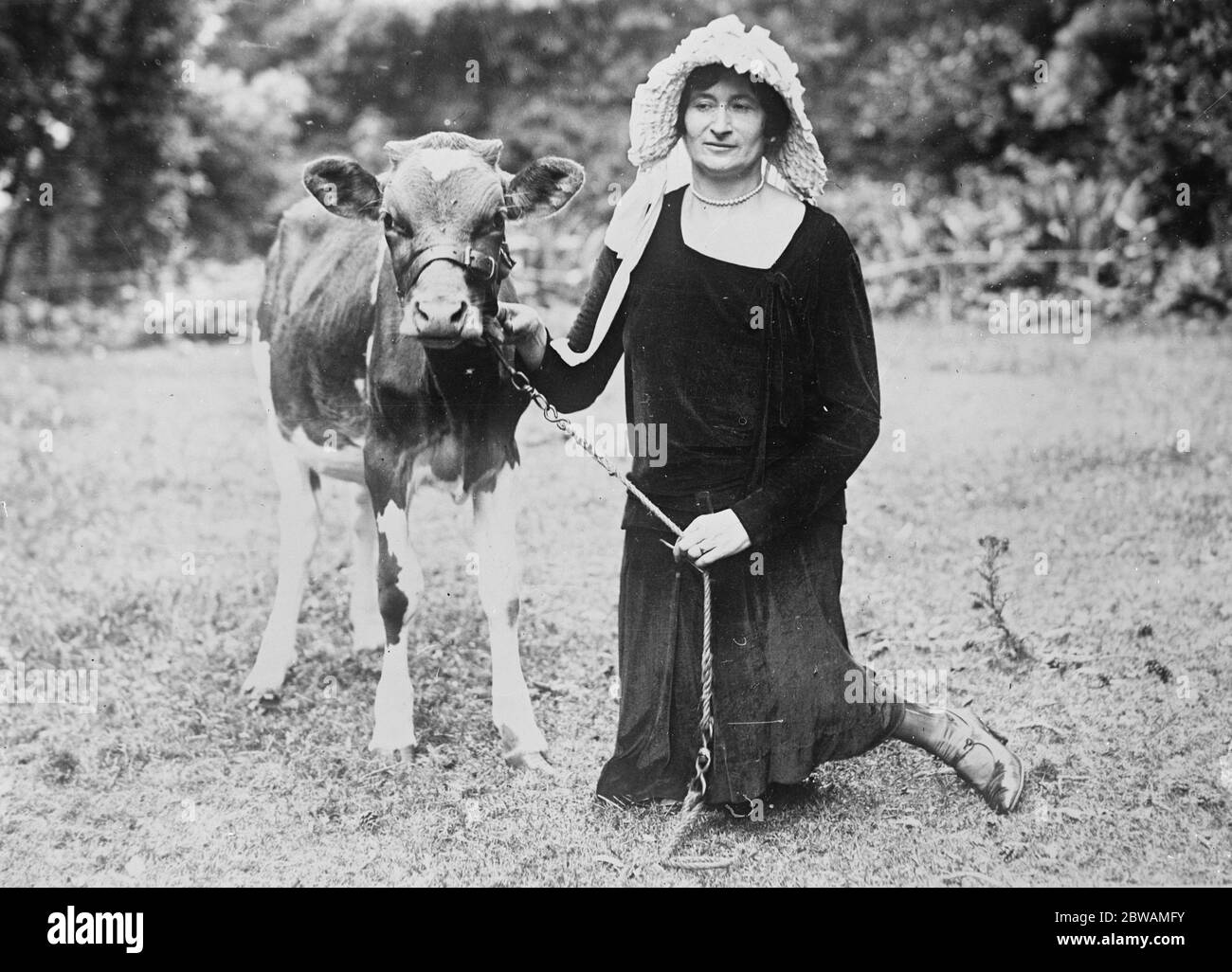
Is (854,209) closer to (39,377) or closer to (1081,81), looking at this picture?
(1081,81)

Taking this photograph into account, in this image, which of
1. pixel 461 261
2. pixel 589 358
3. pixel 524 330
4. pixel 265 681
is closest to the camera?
pixel 461 261

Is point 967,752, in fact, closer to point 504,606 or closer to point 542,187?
point 504,606

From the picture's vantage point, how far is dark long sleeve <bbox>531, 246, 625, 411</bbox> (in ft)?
13.1

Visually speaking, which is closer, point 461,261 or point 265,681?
point 461,261

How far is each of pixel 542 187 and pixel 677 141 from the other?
1.36ft

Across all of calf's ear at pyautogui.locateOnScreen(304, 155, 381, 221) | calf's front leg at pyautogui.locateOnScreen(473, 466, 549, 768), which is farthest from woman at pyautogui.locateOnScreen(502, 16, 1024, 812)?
calf's ear at pyautogui.locateOnScreen(304, 155, 381, 221)

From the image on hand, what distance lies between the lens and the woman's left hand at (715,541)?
377 centimetres

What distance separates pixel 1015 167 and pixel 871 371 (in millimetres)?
2568

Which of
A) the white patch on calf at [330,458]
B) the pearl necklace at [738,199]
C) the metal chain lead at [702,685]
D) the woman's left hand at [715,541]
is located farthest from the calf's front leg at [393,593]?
the pearl necklace at [738,199]

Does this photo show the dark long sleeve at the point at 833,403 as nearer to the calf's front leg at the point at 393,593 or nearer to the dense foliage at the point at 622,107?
the calf's front leg at the point at 393,593

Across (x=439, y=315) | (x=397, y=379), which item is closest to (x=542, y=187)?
(x=439, y=315)

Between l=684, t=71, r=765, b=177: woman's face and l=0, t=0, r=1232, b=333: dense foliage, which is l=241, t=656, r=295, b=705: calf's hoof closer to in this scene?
l=0, t=0, r=1232, b=333: dense foliage

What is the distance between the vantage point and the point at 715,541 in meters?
3.77
